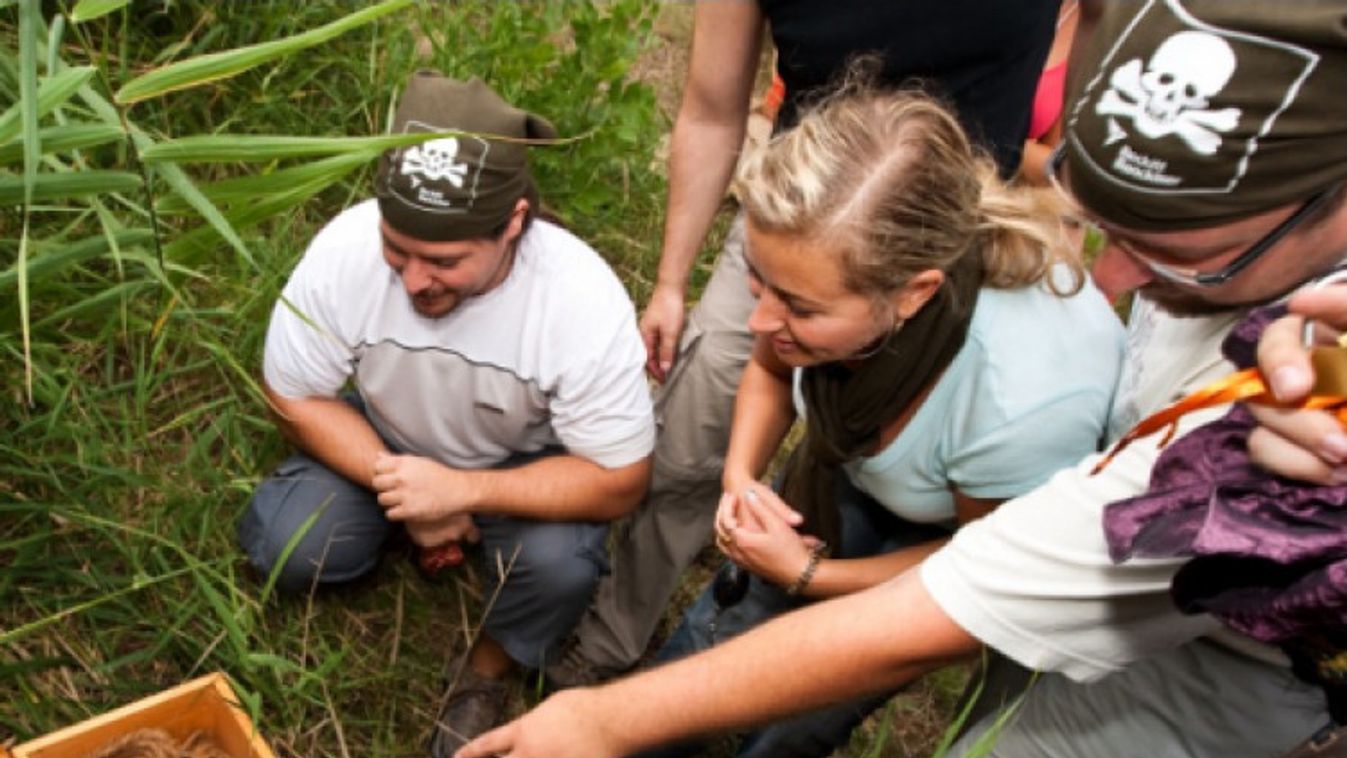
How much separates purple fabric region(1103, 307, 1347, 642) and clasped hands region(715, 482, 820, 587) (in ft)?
2.96

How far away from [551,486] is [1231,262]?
59.3 inches

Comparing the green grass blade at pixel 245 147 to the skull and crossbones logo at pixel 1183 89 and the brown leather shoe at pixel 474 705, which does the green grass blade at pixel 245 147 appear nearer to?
the skull and crossbones logo at pixel 1183 89

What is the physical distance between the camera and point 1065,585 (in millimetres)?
1506

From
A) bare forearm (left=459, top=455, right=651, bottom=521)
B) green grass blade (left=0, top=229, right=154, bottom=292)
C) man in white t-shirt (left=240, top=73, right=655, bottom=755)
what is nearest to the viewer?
green grass blade (left=0, top=229, right=154, bottom=292)

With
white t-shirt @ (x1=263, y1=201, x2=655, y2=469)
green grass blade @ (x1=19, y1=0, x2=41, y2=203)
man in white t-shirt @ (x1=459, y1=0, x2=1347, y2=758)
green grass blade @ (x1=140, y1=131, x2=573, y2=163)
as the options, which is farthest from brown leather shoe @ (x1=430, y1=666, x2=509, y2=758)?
green grass blade @ (x1=19, y1=0, x2=41, y2=203)

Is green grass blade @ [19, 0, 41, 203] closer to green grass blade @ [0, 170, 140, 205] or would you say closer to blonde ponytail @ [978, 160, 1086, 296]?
green grass blade @ [0, 170, 140, 205]

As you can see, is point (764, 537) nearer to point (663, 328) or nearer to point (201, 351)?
point (663, 328)

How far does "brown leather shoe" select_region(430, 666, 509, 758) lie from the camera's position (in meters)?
2.88

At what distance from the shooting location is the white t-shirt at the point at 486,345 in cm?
250

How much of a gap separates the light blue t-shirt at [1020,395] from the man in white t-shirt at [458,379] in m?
0.74

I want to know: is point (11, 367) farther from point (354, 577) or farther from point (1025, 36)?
point (1025, 36)

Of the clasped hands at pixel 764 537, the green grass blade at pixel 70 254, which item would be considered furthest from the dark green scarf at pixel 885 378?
the green grass blade at pixel 70 254

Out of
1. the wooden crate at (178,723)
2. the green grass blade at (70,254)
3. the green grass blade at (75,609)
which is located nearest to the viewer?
the green grass blade at (70,254)

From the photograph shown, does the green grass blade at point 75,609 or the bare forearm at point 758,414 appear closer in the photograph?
the green grass blade at point 75,609
